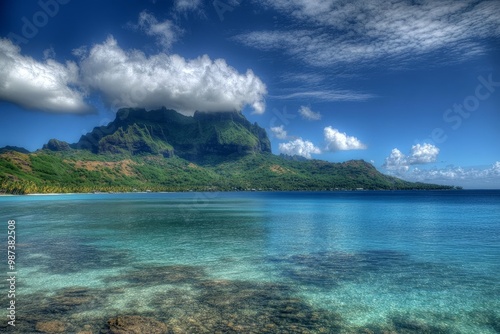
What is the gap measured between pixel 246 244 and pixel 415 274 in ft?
71.3

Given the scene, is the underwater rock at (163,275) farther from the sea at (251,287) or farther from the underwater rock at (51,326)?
the underwater rock at (51,326)

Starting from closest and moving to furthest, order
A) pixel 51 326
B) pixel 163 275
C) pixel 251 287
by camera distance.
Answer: pixel 51 326
pixel 251 287
pixel 163 275

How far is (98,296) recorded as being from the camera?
70.3ft

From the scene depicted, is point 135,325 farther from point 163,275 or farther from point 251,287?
point 163,275

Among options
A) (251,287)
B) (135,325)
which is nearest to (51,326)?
(135,325)

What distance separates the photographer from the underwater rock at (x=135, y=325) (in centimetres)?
1608

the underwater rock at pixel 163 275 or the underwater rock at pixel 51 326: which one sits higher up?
the underwater rock at pixel 51 326

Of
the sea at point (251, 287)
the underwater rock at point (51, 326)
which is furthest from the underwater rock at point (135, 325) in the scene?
the underwater rock at point (51, 326)

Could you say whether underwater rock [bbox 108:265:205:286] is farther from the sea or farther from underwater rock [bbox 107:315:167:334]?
underwater rock [bbox 107:315:167:334]

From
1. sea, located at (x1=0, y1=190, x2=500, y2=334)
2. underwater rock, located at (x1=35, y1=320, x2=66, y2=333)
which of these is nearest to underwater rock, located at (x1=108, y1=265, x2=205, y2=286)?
sea, located at (x1=0, y1=190, x2=500, y2=334)

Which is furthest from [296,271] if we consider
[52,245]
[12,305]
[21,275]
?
[52,245]

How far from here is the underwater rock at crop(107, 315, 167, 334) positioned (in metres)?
16.1

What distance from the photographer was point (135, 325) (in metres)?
16.7

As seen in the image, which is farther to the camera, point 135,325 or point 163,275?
point 163,275
